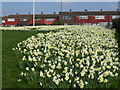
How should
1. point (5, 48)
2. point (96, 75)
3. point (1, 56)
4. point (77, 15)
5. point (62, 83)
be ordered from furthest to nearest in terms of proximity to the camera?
point (77, 15) < point (5, 48) < point (1, 56) < point (96, 75) < point (62, 83)

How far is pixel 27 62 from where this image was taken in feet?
26.2

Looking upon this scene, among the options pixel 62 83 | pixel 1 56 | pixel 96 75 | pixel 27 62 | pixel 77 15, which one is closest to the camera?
pixel 62 83

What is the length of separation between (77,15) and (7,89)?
233ft

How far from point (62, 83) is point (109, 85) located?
134 centimetres

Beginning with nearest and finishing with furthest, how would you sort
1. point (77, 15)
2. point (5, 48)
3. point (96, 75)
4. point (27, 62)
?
1. point (96, 75)
2. point (27, 62)
3. point (5, 48)
4. point (77, 15)

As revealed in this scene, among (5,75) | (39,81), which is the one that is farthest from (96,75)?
(5,75)

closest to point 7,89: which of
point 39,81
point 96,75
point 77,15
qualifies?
point 39,81

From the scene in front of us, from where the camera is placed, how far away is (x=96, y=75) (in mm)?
6926

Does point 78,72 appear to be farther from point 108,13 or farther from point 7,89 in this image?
point 108,13

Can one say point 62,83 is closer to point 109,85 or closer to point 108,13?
point 109,85

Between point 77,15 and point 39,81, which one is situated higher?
point 77,15

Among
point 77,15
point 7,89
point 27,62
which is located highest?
point 77,15

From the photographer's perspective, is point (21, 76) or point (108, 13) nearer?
point (21, 76)

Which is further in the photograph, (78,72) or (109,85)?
(78,72)
